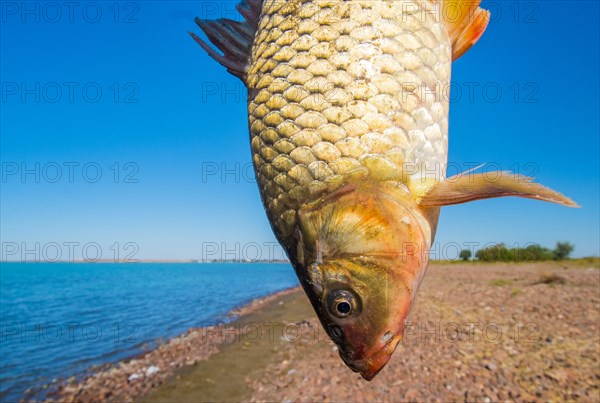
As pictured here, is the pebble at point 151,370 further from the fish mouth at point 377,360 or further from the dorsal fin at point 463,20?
the dorsal fin at point 463,20

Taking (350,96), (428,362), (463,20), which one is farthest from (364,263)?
(428,362)

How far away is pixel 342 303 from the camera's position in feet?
4.80

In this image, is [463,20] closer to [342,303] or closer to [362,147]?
[362,147]

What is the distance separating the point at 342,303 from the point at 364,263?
19 centimetres

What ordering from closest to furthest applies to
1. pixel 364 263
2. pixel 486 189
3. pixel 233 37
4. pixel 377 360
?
pixel 486 189 → pixel 364 263 → pixel 377 360 → pixel 233 37

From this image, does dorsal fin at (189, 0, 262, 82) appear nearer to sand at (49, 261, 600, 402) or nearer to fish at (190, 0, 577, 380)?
fish at (190, 0, 577, 380)

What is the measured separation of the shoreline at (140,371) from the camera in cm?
1139

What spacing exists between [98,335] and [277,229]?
22.8 m

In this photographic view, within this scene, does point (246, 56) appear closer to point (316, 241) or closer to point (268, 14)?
point (268, 14)

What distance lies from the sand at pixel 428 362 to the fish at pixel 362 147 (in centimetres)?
743

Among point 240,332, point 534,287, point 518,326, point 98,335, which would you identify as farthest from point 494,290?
point 98,335

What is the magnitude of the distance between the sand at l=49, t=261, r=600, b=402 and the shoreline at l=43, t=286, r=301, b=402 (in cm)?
5

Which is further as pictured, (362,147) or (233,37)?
(233,37)

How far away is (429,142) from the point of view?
139 cm
